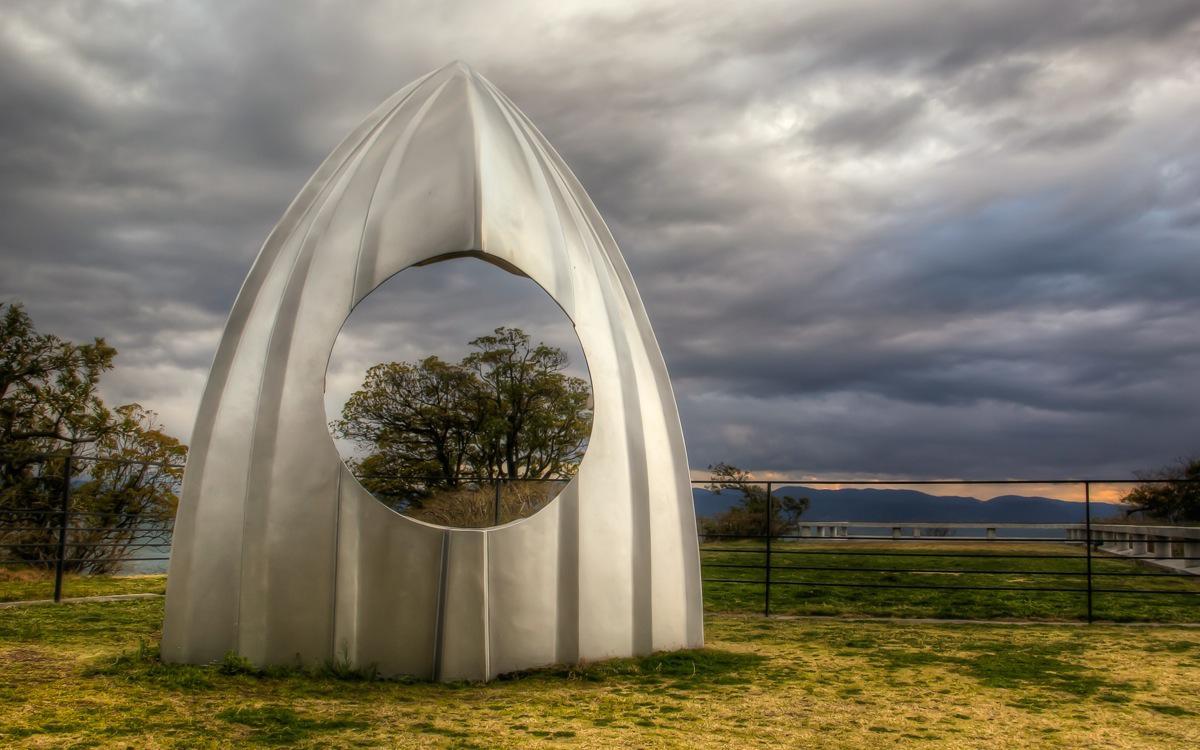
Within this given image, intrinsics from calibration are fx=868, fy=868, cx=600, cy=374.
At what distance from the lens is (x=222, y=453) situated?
512 centimetres

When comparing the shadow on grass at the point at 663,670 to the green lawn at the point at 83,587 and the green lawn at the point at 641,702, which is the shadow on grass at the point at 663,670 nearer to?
the green lawn at the point at 641,702

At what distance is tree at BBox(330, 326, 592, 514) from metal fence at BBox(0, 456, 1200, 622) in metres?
0.11

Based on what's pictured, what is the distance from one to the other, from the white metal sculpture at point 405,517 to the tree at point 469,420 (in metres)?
0.16

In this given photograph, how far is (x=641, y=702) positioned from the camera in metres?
4.57

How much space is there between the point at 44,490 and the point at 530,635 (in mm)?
12432

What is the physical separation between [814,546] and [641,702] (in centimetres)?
1603

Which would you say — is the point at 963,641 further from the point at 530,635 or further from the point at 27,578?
the point at 27,578

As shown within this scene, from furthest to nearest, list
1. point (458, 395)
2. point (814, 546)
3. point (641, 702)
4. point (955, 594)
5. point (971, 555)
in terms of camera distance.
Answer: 1. point (814, 546)
2. point (955, 594)
3. point (971, 555)
4. point (458, 395)
5. point (641, 702)

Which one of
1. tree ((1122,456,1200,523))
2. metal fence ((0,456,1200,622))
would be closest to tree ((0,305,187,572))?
metal fence ((0,456,1200,622))

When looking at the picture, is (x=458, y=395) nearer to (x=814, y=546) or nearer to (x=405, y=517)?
(x=405, y=517)

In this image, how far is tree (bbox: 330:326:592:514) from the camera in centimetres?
503

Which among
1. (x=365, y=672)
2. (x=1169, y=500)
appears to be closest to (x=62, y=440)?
(x=365, y=672)

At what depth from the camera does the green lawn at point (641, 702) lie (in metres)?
3.94

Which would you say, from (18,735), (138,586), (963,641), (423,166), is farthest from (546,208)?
(138,586)
